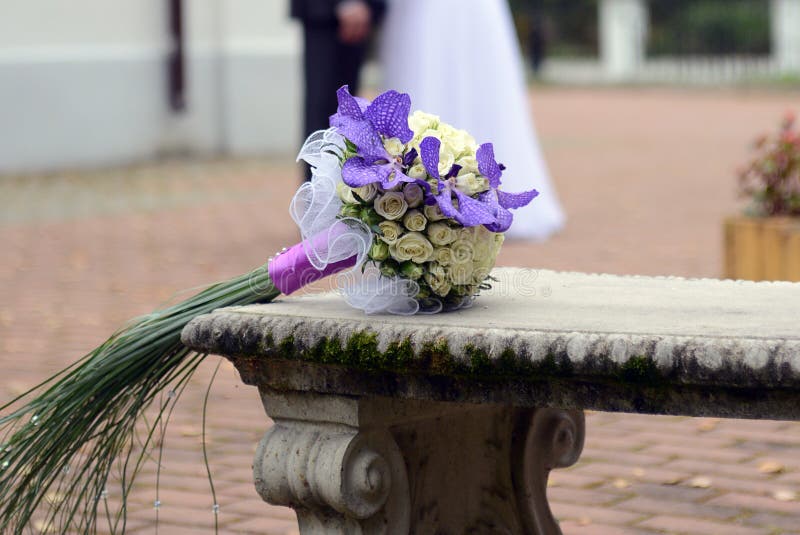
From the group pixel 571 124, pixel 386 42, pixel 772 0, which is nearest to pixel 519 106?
pixel 386 42

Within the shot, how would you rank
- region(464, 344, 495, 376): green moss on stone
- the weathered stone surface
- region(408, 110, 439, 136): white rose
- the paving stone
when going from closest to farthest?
the weathered stone surface → region(464, 344, 495, 376): green moss on stone → region(408, 110, 439, 136): white rose → the paving stone

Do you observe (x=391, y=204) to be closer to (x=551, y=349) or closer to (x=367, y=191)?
(x=367, y=191)

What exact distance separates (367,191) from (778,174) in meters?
3.89

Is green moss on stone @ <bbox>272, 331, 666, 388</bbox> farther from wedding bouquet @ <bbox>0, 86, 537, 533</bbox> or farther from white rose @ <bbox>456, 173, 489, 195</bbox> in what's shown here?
white rose @ <bbox>456, 173, 489, 195</bbox>

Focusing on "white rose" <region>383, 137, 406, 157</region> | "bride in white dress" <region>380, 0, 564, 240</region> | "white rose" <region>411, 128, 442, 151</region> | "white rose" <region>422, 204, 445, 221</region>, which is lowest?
"white rose" <region>422, 204, 445, 221</region>

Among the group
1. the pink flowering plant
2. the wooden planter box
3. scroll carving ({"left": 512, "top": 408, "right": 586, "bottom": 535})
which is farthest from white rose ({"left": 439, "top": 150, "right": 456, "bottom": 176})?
the pink flowering plant

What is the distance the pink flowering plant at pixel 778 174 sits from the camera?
19.6 ft

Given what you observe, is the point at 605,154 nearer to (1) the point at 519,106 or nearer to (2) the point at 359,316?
(1) the point at 519,106

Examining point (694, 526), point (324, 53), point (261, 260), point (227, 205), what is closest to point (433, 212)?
point (694, 526)

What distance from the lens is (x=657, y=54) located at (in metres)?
34.9

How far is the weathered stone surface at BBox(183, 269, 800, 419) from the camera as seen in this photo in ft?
7.23

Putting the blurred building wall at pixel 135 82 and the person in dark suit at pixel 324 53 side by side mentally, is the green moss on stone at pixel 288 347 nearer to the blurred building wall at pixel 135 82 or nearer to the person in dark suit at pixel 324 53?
the person in dark suit at pixel 324 53

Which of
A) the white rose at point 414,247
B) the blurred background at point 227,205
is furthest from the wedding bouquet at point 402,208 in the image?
the blurred background at point 227,205

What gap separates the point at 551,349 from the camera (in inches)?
90.0
